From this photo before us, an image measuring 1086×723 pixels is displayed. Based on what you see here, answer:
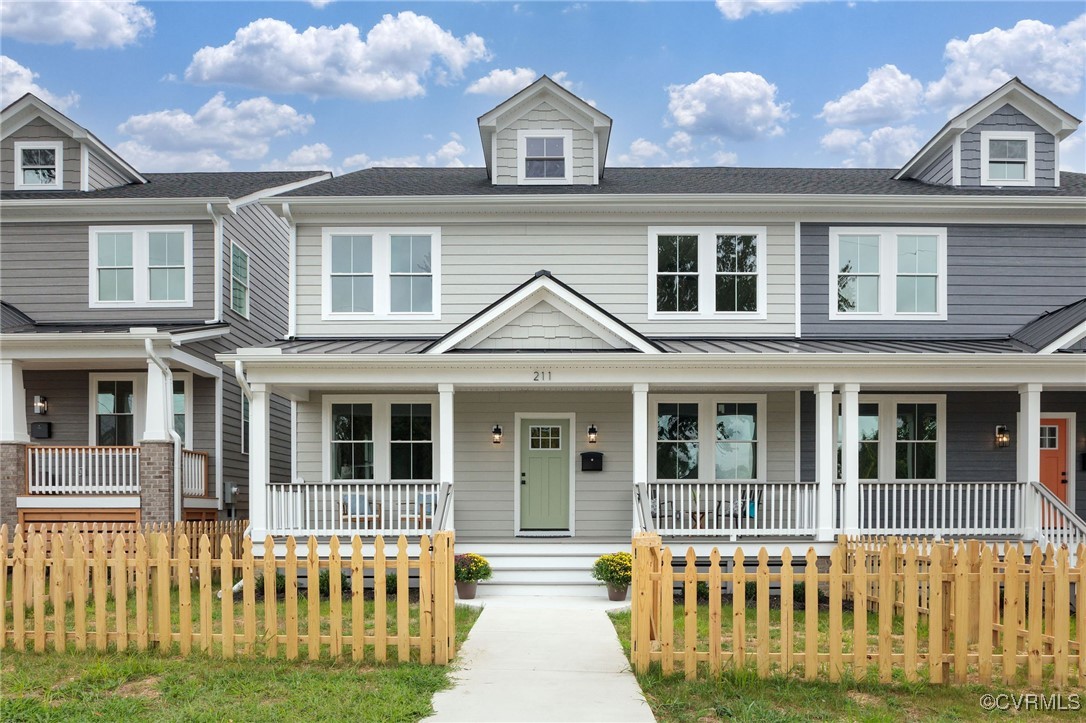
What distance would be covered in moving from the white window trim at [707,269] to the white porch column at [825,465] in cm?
287

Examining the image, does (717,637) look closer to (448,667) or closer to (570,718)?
(570,718)

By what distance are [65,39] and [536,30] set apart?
16919mm

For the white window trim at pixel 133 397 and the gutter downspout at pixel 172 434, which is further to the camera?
the white window trim at pixel 133 397

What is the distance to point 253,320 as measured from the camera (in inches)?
779

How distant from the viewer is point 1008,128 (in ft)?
54.5

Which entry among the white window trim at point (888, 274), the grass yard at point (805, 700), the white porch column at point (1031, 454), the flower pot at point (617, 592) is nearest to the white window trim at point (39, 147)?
the flower pot at point (617, 592)

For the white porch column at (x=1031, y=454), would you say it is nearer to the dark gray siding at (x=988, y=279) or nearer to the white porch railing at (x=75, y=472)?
the dark gray siding at (x=988, y=279)

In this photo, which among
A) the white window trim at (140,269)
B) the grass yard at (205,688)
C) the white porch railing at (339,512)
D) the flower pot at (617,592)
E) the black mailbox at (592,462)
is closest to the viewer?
the grass yard at (205,688)

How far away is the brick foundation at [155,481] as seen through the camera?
15.0 m

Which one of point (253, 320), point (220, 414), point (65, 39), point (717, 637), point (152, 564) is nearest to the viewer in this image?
point (717, 637)

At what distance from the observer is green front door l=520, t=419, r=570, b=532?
15820mm

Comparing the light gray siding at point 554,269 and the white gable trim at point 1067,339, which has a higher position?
the light gray siding at point 554,269

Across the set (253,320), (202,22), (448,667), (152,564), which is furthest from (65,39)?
(448,667)

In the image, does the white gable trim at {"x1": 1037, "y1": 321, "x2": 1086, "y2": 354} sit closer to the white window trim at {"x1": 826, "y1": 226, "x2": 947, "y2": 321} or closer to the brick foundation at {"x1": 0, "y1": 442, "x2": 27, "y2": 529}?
the white window trim at {"x1": 826, "y1": 226, "x2": 947, "y2": 321}
